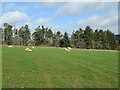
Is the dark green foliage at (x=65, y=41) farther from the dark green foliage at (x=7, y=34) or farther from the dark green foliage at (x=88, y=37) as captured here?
the dark green foliage at (x=7, y=34)

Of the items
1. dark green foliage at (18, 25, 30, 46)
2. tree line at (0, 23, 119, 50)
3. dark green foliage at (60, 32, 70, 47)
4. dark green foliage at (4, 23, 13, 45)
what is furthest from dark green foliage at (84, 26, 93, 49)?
dark green foliage at (4, 23, 13, 45)

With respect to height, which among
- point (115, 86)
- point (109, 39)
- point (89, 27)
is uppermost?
point (89, 27)

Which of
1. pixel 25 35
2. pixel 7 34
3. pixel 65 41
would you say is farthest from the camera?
pixel 65 41

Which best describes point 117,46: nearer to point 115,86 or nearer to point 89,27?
point 89,27

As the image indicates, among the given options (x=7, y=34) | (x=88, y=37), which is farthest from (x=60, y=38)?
(x=7, y=34)

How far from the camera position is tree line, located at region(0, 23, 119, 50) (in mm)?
66188

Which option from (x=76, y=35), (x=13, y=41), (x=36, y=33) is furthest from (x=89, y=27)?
(x=13, y=41)

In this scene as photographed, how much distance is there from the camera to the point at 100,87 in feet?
23.5

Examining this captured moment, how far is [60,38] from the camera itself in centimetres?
7256

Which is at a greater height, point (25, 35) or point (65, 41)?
point (25, 35)

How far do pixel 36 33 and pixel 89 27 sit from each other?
2394 centimetres

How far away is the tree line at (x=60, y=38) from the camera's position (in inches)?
2606

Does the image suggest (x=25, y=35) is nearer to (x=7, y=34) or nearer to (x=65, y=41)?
(x=7, y=34)

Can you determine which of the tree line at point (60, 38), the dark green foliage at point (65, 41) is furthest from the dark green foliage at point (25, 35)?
the dark green foliage at point (65, 41)
